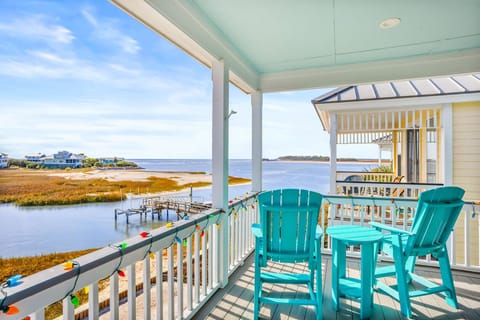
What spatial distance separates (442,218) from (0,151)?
3.27m

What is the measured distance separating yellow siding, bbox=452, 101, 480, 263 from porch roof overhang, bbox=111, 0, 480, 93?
6.81 ft

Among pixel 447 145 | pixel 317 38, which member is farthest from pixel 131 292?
pixel 447 145

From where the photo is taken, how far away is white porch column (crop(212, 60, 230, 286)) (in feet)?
9.61

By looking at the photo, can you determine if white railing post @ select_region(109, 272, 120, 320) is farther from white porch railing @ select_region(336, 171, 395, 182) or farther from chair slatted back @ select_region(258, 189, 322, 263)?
white porch railing @ select_region(336, 171, 395, 182)

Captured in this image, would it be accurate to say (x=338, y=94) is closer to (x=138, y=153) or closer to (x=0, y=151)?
(x=138, y=153)

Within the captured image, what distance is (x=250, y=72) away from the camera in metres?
3.94

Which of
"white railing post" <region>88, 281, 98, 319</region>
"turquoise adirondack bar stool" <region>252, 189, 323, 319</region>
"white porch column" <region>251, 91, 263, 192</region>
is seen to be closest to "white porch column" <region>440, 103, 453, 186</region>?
"white porch column" <region>251, 91, 263, 192</region>

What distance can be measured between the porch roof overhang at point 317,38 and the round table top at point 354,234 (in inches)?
82.9

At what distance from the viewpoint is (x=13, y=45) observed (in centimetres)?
140

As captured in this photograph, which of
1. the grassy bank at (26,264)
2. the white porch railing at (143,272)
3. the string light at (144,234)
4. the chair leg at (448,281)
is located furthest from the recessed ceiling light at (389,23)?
the grassy bank at (26,264)

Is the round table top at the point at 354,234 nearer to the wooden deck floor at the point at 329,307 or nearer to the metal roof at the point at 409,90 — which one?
the wooden deck floor at the point at 329,307

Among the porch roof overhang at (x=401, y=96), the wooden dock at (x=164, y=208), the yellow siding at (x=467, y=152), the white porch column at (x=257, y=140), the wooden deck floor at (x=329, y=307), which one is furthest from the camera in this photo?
the yellow siding at (x=467, y=152)

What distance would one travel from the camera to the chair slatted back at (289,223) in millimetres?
2369

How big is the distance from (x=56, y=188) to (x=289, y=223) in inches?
68.8
